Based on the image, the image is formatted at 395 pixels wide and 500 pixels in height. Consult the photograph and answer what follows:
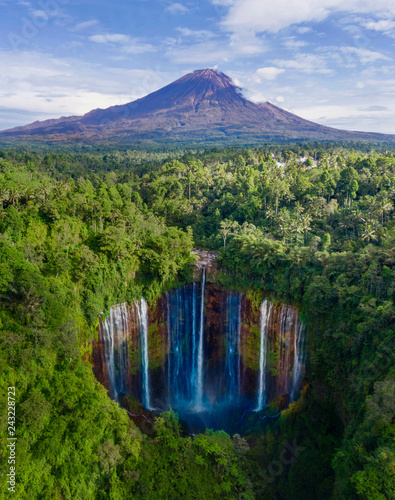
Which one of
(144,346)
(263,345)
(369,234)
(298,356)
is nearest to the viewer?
(298,356)

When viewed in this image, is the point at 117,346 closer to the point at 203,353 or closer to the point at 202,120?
the point at 203,353

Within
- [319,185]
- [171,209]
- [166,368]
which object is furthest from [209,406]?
[319,185]

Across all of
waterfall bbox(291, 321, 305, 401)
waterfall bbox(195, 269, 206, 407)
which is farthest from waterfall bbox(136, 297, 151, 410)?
waterfall bbox(291, 321, 305, 401)

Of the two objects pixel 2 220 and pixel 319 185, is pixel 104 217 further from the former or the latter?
pixel 319 185

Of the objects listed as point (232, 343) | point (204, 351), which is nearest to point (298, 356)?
point (232, 343)

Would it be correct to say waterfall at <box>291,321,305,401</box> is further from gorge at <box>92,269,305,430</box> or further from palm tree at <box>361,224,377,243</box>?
palm tree at <box>361,224,377,243</box>

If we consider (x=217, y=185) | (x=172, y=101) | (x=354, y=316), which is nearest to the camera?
(x=354, y=316)
